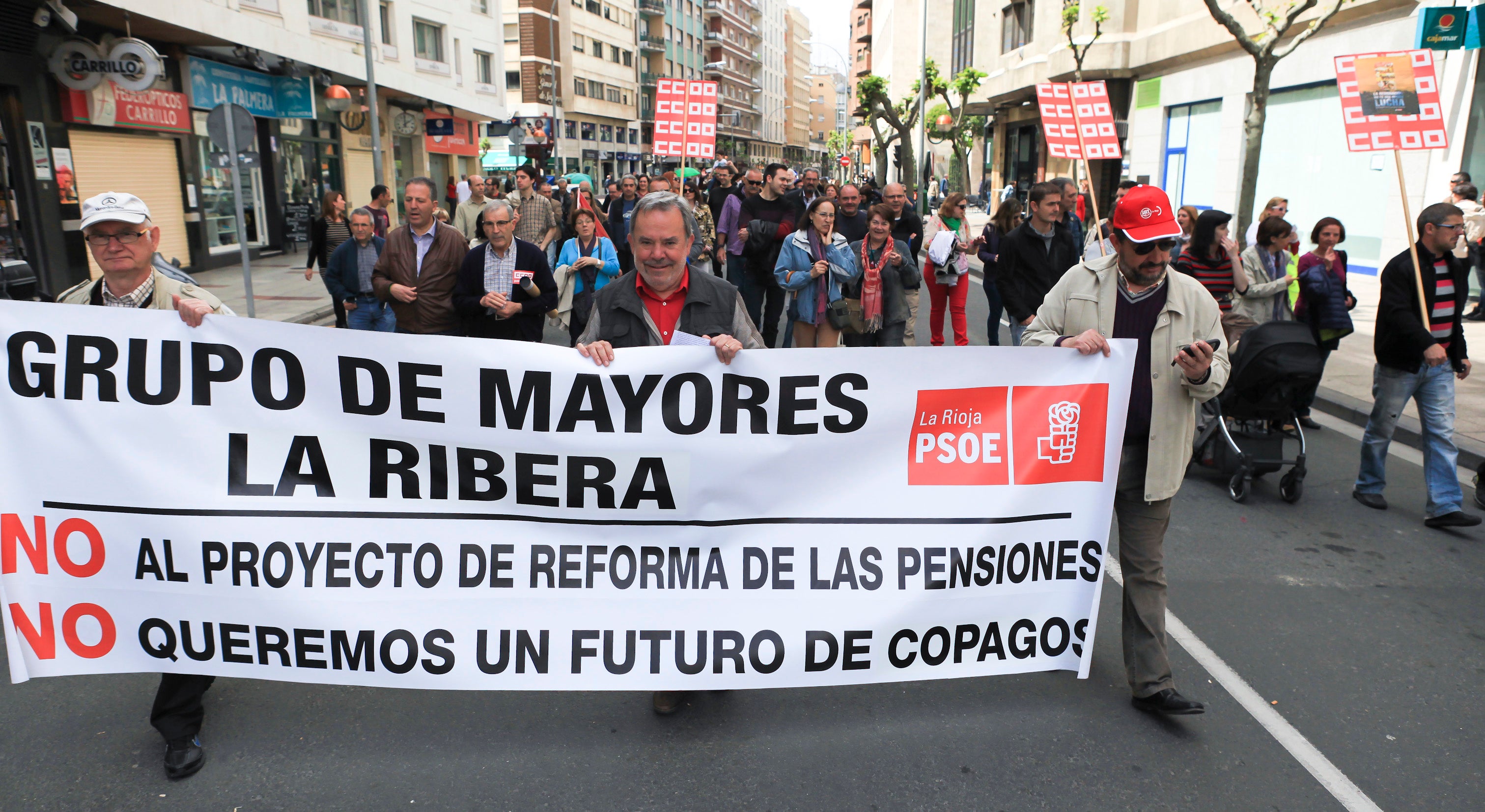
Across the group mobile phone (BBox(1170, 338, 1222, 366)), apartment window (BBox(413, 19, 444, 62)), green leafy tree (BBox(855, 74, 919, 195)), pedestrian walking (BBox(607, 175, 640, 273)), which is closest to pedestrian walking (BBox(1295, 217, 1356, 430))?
mobile phone (BBox(1170, 338, 1222, 366))

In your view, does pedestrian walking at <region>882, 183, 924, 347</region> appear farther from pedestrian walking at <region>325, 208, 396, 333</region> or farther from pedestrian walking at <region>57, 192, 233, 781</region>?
pedestrian walking at <region>57, 192, 233, 781</region>

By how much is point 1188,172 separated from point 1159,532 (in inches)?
1074

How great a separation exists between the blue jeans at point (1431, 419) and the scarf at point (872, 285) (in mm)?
3429

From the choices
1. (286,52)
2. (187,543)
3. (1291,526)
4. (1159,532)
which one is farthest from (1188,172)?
(187,543)

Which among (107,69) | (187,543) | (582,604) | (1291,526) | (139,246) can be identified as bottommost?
(1291,526)

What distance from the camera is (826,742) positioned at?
353cm

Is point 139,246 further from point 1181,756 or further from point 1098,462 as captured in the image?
point 1181,756

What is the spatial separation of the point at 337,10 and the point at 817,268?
2316 centimetres

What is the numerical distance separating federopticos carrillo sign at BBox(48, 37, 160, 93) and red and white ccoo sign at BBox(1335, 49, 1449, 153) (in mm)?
14746

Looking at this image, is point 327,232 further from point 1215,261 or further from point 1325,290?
point 1325,290

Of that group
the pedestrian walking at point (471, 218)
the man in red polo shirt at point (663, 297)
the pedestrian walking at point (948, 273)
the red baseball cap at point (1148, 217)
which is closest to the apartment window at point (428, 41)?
the pedestrian walking at point (471, 218)

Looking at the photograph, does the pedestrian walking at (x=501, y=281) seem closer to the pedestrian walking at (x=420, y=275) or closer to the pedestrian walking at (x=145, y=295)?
the pedestrian walking at (x=420, y=275)

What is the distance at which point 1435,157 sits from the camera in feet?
53.0

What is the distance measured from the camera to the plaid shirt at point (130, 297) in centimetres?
349
